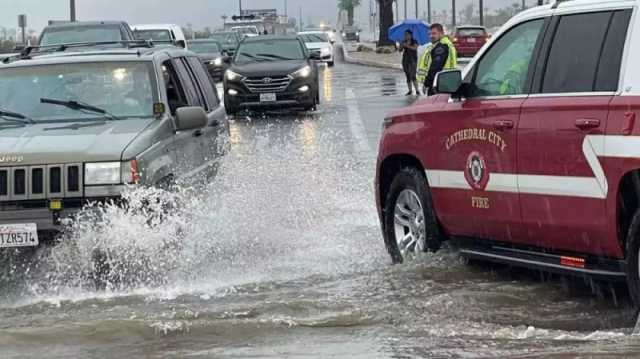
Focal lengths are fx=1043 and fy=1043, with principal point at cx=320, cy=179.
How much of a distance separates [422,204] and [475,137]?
863 mm

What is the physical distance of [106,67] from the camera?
872 cm

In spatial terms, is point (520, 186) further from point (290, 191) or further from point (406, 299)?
point (290, 191)

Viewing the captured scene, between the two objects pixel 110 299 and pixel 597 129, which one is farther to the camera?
pixel 110 299

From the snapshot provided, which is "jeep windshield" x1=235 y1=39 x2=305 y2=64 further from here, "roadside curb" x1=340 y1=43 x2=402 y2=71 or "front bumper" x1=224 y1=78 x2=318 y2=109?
"roadside curb" x1=340 y1=43 x2=402 y2=71

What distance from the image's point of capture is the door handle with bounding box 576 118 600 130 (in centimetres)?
576

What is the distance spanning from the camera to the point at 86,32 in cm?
2155

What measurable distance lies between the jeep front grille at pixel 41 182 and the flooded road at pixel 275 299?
0.29 m

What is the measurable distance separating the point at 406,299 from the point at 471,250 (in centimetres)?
67

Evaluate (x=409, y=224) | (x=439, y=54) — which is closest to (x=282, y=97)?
(x=439, y=54)

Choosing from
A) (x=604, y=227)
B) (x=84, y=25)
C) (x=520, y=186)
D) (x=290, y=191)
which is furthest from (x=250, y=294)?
(x=84, y=25)

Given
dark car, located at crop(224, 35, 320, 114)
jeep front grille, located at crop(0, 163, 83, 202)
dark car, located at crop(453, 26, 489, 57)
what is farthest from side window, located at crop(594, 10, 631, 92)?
dark car, located at crop(453, 26, 489, 57)

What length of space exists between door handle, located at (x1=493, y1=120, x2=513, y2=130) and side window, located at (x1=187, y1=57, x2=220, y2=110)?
4.36 m

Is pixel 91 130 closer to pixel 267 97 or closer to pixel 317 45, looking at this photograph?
pixel 267 97

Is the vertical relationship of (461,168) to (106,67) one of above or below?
below
